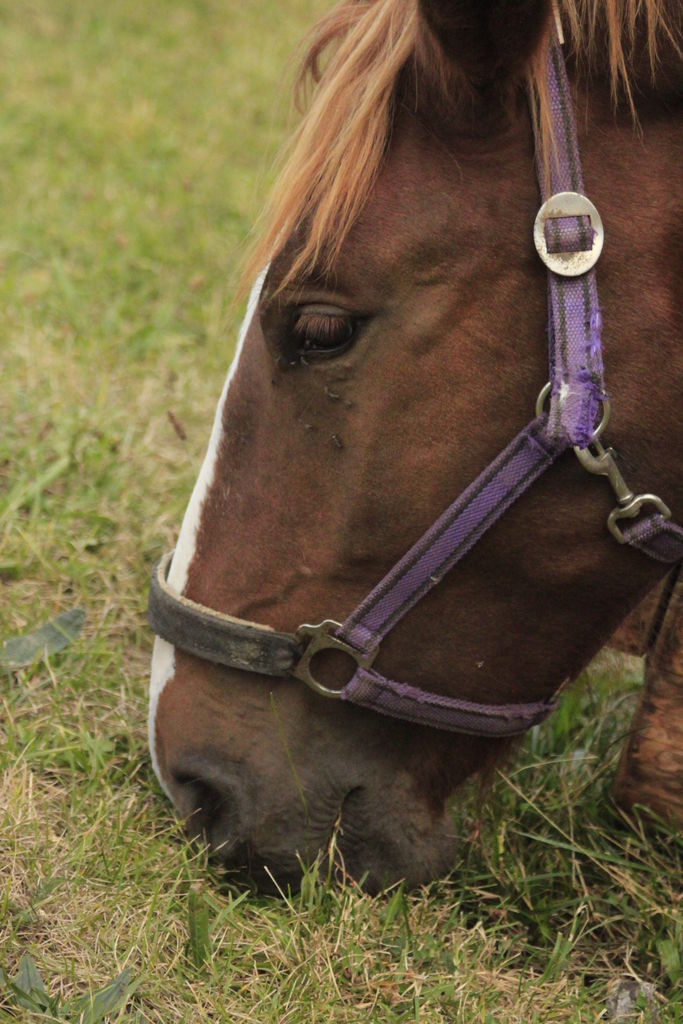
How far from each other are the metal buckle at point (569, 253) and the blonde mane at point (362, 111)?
0.30 ft

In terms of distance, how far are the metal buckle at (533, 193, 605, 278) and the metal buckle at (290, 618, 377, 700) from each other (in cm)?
59

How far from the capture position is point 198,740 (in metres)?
1.82

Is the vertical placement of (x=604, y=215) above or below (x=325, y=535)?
above

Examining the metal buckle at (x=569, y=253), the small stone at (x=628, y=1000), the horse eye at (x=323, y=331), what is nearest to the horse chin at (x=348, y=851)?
the small stone at (x=628, y=1000)

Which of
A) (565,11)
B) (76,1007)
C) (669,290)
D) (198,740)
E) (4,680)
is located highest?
(565,11)

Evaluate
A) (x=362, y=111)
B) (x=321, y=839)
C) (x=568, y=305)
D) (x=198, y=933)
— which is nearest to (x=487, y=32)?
(x=362, y=111)

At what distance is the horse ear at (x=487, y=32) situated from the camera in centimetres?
142

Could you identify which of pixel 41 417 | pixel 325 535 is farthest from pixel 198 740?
pixel 41 417

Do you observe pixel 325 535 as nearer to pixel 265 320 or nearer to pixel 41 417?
pixel 265 320

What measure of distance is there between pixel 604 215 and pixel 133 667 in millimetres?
1421

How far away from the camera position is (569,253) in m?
1.53

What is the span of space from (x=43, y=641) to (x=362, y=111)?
4.40 feet

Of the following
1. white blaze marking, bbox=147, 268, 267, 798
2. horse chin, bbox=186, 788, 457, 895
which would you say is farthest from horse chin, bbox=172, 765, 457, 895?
white blaze marking, bbox=147, 268, 267, 798

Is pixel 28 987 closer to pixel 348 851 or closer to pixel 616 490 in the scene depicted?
pixel 348 851
